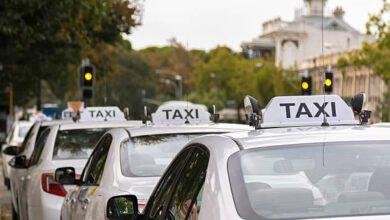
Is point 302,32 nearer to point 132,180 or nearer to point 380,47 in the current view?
point 380,47

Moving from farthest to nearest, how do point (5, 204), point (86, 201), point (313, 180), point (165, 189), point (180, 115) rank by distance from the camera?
point (5, 204), point (180, 115), point (86, 201), point (165, 189), point (313, 180)

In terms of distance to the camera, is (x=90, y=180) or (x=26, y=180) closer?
(x=90, y=180)

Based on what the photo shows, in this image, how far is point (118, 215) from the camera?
6.43 meters

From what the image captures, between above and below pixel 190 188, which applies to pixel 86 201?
below

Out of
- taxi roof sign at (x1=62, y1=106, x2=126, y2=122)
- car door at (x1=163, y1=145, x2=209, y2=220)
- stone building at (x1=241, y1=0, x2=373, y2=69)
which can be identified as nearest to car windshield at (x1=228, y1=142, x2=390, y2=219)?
car door at (x1=163, y1=145, x2=209, y2=220)

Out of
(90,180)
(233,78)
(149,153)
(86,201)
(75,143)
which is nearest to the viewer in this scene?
(86,201)

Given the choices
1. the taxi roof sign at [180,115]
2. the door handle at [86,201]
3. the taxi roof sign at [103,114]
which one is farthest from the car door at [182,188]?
the taxi roof sign at [103,114]

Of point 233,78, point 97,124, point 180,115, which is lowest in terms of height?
point 97,124

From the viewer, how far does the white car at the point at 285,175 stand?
4883mm

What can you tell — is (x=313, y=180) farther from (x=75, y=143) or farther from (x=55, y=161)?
(x=75, y=143)

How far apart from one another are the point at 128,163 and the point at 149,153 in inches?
12.3

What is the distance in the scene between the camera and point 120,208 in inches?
264

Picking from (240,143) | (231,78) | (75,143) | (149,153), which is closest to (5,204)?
(75,143)

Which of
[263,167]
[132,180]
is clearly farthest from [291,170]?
[132,180]
